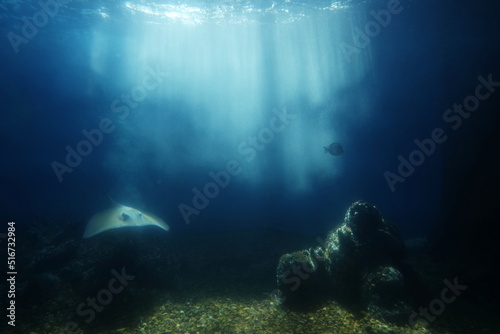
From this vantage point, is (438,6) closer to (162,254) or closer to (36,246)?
(162,254)

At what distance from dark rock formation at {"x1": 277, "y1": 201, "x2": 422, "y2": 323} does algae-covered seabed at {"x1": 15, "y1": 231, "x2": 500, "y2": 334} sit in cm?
42

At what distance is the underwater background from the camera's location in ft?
23.6

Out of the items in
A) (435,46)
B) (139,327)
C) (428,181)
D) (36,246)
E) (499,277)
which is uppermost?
(435,46)

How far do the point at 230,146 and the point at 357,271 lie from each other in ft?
59.8

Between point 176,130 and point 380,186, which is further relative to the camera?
point 380,186

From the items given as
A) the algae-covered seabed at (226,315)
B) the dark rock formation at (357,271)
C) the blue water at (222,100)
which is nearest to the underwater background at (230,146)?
the algae-covered seabed at (226,315)

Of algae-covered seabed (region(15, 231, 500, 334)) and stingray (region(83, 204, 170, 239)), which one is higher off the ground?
stingray (region(83, 204, 170, 239))

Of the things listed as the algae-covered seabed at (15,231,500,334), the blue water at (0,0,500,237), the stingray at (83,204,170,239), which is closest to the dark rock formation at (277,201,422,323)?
the algae-covered seabed at (15,231,500,334)

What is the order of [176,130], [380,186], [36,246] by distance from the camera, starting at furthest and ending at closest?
[380,186] < [176,130] < [36,246]

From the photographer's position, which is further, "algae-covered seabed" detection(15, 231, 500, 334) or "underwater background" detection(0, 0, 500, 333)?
"underwater background" detection(0, 0, 500, 333)

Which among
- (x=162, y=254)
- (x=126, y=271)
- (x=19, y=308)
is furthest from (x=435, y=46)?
(x=19, y=308)

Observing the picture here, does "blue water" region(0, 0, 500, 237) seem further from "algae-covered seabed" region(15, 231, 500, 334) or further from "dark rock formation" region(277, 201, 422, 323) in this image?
"dark rock formation" region(277, 201, 422, 323)

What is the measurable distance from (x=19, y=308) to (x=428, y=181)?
156 feet

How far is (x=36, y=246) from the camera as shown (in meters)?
10.3
